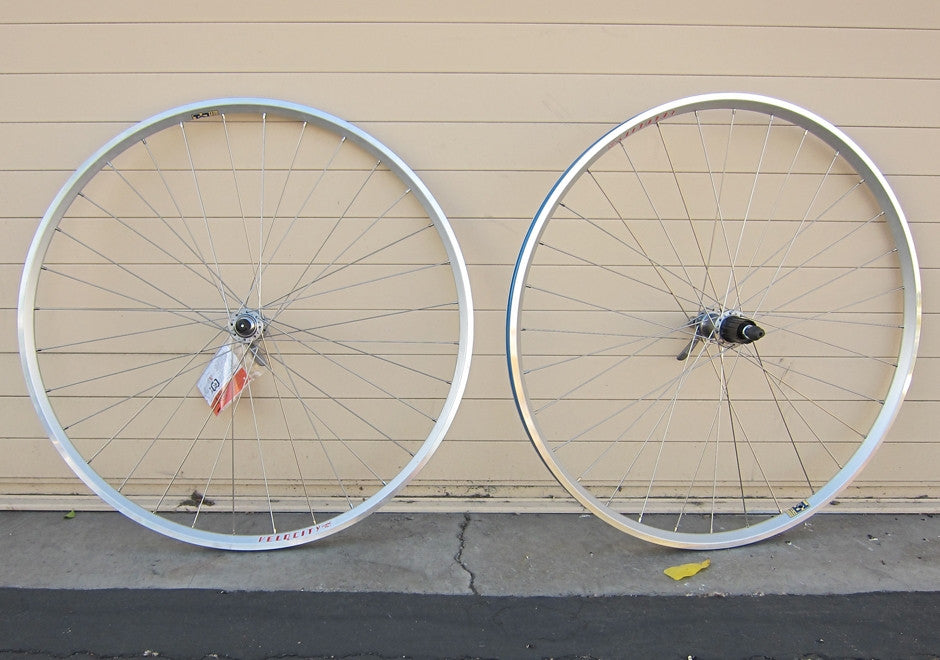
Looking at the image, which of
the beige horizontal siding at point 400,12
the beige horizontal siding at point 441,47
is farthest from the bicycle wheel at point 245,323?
the beige horizontal siding at point 400,12

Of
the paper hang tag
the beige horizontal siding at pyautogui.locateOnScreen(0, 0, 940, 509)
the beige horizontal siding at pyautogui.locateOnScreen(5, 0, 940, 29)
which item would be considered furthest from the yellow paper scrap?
the beige horizontal siding at pyautogui.locateOnScreen(5, 0, 940, 29)

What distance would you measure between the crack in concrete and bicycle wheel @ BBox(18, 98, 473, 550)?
32cm

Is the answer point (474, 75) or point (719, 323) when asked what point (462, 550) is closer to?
point (719, 323)

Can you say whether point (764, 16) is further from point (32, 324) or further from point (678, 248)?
point (32, 324)

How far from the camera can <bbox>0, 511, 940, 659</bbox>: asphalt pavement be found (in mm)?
1870

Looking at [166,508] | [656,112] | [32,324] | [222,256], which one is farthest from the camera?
[166,508]

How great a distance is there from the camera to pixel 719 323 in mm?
2189

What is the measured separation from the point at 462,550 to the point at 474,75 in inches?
65.3

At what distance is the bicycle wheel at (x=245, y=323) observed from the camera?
2211 millimetres

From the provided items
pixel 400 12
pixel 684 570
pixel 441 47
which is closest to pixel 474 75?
pixel 441 47

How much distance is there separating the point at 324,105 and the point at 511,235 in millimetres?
793

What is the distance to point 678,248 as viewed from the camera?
2.31 m

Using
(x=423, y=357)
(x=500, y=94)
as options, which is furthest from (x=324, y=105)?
(x=423, y=357)

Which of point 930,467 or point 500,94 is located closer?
point 500,94
